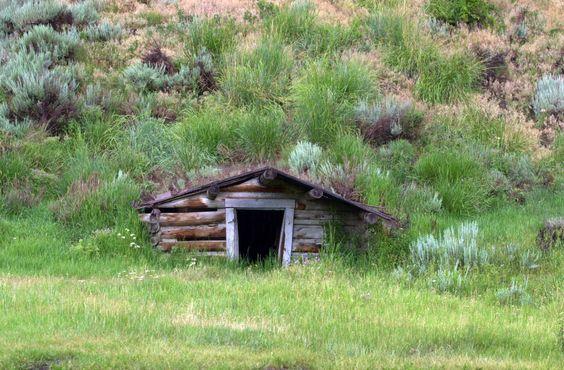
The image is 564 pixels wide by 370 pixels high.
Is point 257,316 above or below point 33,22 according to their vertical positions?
below

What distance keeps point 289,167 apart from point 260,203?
7.59ft

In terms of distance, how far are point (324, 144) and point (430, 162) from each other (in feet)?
6.71

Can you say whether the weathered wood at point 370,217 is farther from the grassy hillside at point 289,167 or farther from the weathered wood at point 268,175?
the weathered wood at point 268,175

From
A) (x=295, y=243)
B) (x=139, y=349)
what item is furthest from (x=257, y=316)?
(x=295, y=243)

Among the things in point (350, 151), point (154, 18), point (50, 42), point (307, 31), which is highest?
point (154, 18)

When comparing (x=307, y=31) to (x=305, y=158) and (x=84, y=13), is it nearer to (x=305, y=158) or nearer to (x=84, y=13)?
(x=84, y=13)

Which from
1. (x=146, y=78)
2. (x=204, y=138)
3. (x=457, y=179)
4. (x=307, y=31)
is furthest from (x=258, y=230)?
(x=307, y=31)

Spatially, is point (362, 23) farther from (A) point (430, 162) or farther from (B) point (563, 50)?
(A) point (430, 162)

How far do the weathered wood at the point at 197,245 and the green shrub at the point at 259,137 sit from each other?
3142mm

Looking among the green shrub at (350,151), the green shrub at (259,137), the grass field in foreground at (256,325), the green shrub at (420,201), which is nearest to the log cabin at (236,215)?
the green shrub at (420,201)

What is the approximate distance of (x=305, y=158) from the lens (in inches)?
615

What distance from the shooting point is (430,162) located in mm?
15992

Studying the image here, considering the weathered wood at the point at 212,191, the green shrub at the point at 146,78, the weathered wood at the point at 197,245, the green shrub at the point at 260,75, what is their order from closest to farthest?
the weathered wood at the point at 212,191 < the weathered wood at the point at 197,245 < the green shrub at the point at 260,75 < the green shrub at the point at 146,78

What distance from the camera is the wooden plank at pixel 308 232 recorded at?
1338 centimetres
